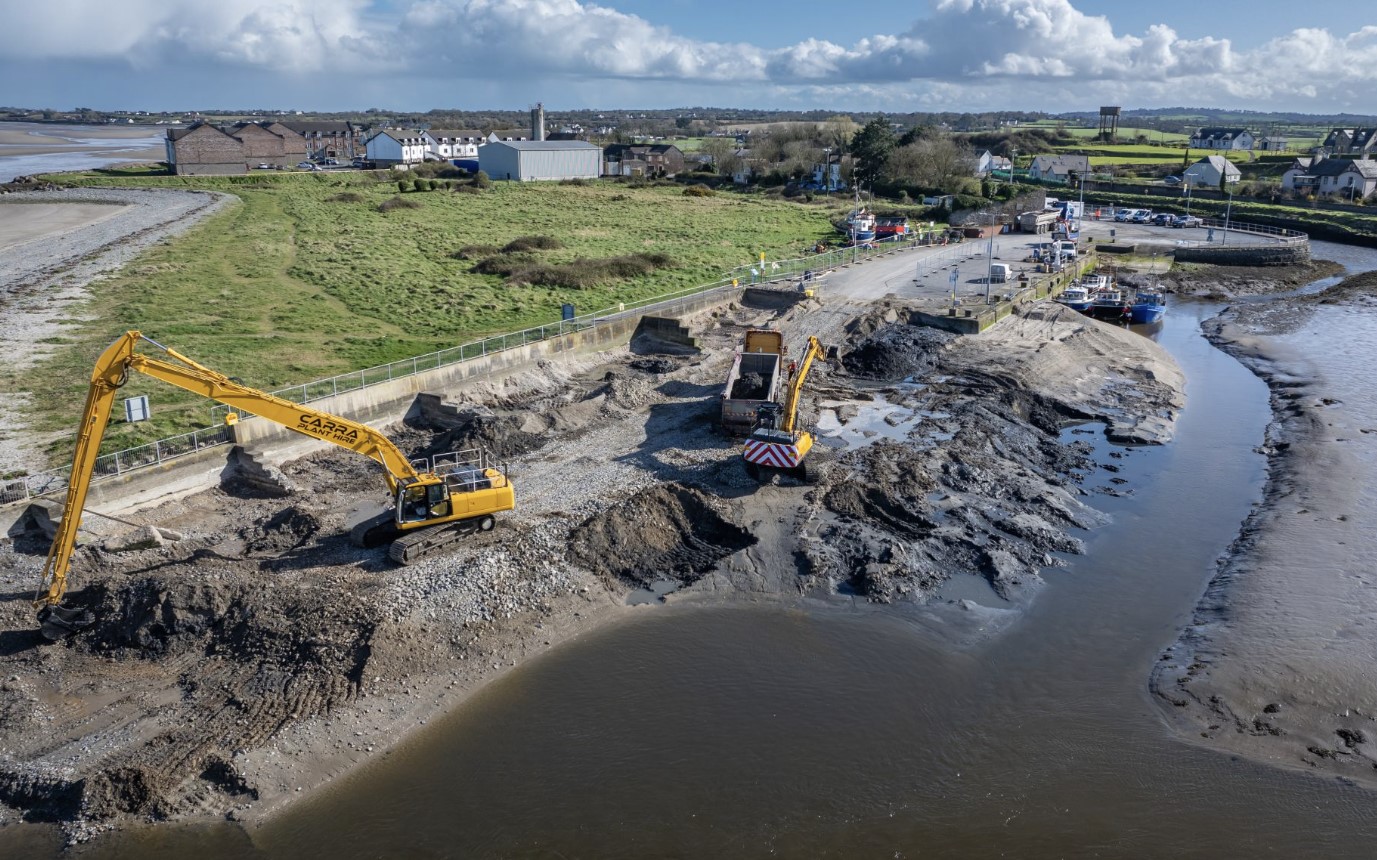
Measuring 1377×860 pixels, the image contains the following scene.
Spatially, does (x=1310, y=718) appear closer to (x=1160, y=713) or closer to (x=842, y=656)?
(x=1160, y=713)

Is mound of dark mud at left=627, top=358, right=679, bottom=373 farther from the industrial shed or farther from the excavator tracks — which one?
the industrial shed

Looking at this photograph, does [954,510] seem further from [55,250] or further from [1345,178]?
[1345,178]

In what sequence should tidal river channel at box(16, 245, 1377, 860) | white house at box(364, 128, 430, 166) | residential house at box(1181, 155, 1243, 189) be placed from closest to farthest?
1. tidal river channel at box(16, 245, 1377, 860)
2. residential house at box(1181, 155, 1243, 189)
3. white house at box(364, 128, 430, 166)

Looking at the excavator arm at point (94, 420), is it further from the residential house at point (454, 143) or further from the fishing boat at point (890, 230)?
the residential house at point (454, 143)

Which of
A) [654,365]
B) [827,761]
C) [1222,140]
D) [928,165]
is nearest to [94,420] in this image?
[827,761]

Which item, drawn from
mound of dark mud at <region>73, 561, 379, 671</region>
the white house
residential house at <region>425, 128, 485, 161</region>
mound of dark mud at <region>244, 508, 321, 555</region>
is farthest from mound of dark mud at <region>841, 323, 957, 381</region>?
residential house at <region>425, 128, 485, 161</region>

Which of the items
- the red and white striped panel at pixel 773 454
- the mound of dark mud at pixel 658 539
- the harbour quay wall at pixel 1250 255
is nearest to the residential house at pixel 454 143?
the harbour quay wall at pixel 1250 255

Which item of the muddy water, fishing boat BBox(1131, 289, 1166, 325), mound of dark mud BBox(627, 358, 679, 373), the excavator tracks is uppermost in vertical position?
fishing boat BBox(1131, 289, 1166, 325)
